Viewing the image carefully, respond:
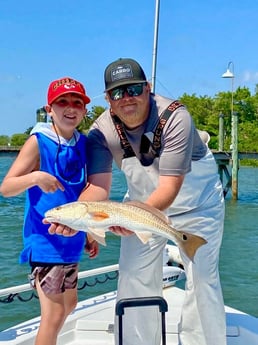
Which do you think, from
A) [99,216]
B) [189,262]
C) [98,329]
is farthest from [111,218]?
[98,329]

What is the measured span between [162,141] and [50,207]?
74cm

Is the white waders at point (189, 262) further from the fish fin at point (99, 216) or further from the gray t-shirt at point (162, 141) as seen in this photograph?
the fish fin at point (99, 216)

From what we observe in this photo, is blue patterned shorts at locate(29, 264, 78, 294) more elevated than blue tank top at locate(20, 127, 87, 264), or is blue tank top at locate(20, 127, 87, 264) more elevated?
blue tank top at locate(20, 127, 87, 264)

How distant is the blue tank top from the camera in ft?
10.3

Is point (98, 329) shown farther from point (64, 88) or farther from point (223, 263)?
point (223, 263)

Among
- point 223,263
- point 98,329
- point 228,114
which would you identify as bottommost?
point 223,263

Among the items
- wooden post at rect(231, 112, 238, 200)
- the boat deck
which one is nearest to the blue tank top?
the boat deck

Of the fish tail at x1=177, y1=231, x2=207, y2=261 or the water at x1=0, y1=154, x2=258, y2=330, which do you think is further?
the water at x1=0, y1=154, x2=258, y2=330

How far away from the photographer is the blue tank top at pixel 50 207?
3.15 meters

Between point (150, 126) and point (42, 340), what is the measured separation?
4.42ft

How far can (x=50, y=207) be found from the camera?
3.15 metres

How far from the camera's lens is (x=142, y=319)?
3.81m

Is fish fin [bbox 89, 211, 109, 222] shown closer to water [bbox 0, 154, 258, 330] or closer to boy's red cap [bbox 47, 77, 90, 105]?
boy's red cap [bbox 47, 77, 90, 105]

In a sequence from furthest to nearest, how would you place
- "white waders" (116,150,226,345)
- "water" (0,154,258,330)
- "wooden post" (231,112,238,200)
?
"wooden post" (231,112,238,200) → "water" (0,154,258,330) → "white waders" (116,150,226,345)
